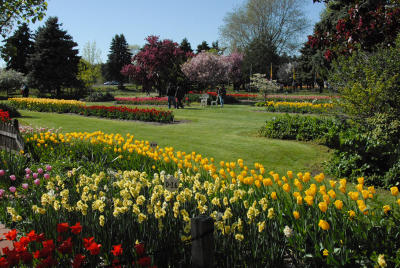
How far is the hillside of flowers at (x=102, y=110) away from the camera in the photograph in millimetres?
15164

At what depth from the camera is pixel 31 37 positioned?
51062 mm

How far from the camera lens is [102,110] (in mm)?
17984

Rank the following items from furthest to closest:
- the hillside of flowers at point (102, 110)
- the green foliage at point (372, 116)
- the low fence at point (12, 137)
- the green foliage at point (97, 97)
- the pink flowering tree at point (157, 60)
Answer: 1. the pink flowering tree at point (157, 60)
2. the green foliage at point (97, 97)
3. the hillside of flowers at point (102, 110)
4. the low fence at point (12, 137)
5. the green foliage at point (372, 116)

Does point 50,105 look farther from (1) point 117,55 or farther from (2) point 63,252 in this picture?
(1) point 117,55

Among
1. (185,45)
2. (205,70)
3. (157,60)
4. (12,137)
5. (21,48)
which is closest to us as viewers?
(12,137)

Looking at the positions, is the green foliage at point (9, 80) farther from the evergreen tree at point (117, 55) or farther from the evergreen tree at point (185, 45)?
the evergreen tree at point (117, 55)

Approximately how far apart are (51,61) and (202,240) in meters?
41.6

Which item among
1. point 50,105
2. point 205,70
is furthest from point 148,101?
point 50,105

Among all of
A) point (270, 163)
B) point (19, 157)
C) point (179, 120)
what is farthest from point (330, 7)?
point (19, 157)

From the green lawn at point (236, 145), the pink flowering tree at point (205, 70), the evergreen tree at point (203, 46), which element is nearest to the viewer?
the green lawn at point (236, 145)

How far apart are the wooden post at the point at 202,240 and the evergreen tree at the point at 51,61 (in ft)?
131

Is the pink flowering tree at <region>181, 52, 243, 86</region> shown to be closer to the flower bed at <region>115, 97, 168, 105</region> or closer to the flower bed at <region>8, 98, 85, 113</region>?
the flower bed at <region>115, 97, 168, 105</region>

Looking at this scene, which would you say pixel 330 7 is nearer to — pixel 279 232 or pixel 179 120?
pixel 179 120

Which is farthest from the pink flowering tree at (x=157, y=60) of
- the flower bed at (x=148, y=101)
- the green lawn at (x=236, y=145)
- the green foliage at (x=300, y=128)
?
the green foliage at (x=300, y=128)
